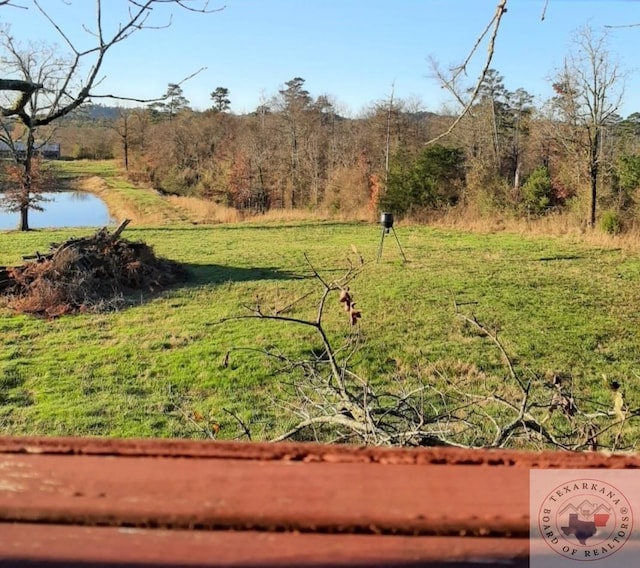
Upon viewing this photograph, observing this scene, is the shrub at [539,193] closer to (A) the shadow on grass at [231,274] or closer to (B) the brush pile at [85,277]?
(A) the shadow on grass at [231,274]

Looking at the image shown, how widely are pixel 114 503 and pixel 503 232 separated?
17053 mm

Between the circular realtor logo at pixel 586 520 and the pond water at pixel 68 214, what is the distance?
2218 centimetres

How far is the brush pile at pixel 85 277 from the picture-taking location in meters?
8.29

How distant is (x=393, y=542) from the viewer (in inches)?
19.6

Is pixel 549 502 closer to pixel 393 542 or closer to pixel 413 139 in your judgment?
pixel 393 542

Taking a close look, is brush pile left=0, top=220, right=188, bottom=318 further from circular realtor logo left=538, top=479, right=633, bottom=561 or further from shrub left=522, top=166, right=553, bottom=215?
shrub left=522, top=166, right=553, bottom=215

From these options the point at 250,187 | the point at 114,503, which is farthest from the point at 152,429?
the point at 250,187

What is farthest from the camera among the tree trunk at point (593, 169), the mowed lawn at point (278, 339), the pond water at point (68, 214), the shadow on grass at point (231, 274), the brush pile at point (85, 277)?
the pond water at point (68, 214)

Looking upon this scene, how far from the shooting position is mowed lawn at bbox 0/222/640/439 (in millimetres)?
4840

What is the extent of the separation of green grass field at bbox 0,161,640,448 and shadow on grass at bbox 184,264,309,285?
0.12 feet

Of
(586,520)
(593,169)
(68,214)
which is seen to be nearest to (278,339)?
(586,520)

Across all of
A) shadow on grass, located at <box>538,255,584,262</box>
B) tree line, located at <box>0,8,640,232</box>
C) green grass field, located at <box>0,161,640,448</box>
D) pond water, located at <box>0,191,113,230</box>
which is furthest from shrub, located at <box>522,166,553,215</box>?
pond water, located at <box>0,191,113,230</box>

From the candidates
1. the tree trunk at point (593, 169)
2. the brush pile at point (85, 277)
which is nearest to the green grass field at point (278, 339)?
the brush pile at point (85, 277)

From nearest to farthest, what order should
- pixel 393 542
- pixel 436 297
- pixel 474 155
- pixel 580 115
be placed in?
pixel 393 542
pixel 436 297
pixel 580 115
pixel 474 155
